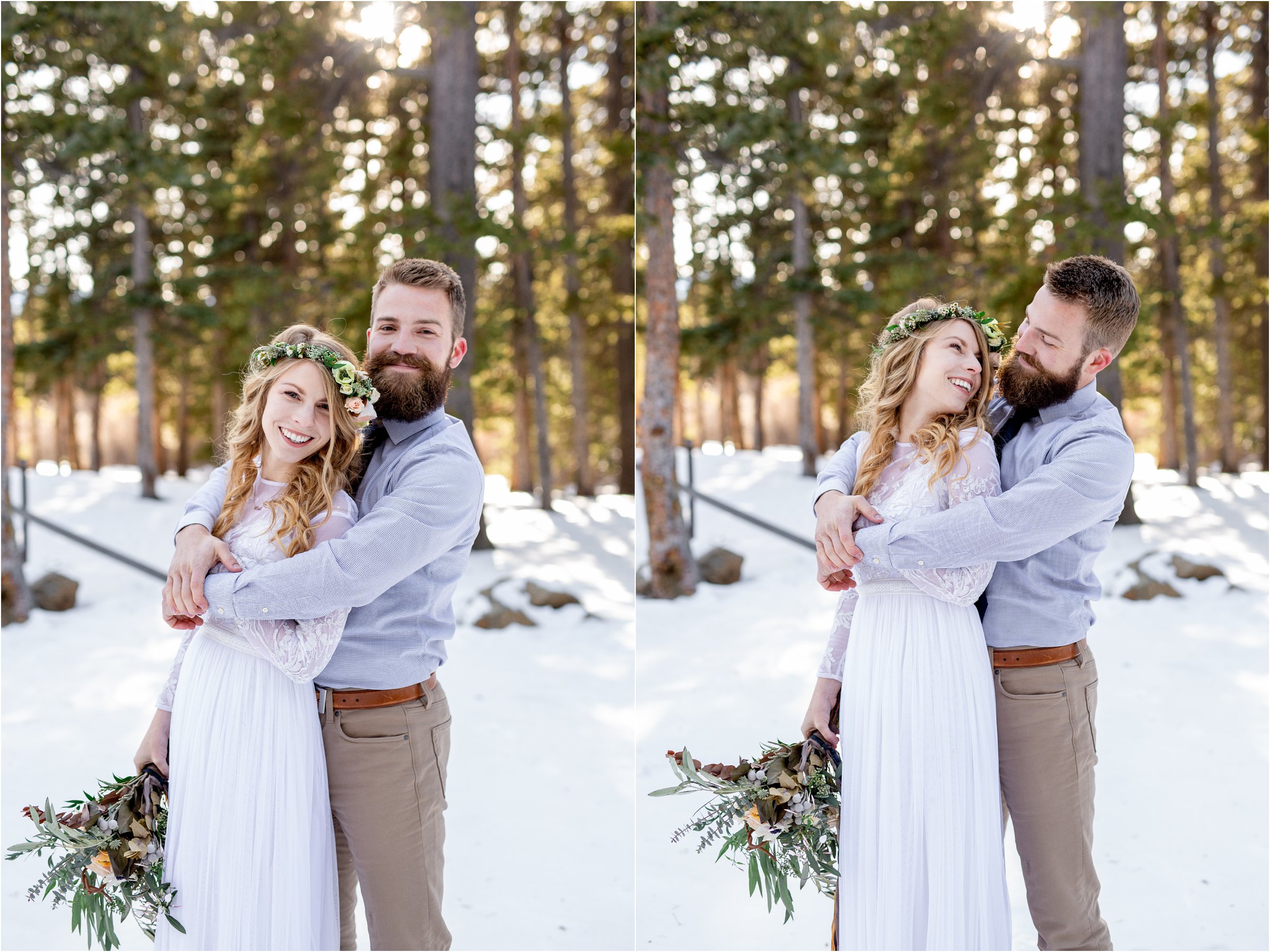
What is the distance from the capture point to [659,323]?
201 inches

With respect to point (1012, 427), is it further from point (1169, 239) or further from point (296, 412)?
point (1169, 239)

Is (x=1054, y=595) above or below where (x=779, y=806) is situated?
above

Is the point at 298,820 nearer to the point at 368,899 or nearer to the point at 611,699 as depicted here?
the point at 368,899

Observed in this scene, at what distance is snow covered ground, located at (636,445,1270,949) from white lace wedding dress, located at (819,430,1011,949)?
1.20 m

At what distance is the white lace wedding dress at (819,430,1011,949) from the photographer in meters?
1.87

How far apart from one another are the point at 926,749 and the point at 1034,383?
2.75ft

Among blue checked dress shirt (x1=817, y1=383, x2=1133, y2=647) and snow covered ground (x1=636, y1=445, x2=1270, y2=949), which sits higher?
blue checked dress shirt (x1=817, y1=383, x2=1133, y2=647)

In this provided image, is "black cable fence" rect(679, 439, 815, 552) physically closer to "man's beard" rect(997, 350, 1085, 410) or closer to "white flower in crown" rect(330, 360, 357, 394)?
"man's beard" rect(997, 350, 1085, 410)

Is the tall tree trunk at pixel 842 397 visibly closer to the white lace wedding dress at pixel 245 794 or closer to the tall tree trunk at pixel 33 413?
the tall tree trunk at pixel 33 413

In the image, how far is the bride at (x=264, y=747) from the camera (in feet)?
6.01

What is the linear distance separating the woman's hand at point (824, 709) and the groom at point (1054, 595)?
25 cm

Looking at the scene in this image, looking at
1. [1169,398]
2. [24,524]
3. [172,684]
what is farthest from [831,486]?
[1169,398]

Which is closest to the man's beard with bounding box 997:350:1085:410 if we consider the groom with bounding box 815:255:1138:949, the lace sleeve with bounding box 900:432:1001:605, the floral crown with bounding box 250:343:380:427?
the groom with bounding box 815:255:1138:949

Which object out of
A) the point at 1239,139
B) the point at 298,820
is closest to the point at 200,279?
the point at 298,820
